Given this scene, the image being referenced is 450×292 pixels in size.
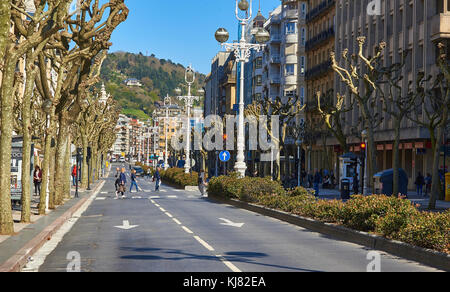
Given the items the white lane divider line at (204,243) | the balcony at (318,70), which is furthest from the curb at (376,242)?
the balcony at (318,70)

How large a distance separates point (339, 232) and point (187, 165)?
50619 millimetres

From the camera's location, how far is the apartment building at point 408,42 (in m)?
49.9

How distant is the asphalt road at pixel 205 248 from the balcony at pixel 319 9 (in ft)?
183

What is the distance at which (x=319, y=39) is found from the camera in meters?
81.1

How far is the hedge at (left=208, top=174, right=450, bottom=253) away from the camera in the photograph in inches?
571

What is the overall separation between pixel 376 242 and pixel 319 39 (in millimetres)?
66456

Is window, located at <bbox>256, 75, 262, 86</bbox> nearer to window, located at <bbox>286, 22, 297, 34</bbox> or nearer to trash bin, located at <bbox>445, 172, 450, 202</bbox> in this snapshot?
window, located at <bbox>286, 22, 297, 34</bbox>

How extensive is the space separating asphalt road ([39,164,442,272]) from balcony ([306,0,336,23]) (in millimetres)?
55807

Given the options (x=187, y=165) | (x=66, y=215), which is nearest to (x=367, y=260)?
(x=66, y=215)

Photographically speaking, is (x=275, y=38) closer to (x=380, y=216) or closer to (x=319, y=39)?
(x=319, y=39)

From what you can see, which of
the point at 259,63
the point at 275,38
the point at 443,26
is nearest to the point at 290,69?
the point at 275,38

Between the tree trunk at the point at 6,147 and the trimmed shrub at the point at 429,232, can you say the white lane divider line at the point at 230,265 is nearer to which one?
the trimmed shrub at the point at 429,232

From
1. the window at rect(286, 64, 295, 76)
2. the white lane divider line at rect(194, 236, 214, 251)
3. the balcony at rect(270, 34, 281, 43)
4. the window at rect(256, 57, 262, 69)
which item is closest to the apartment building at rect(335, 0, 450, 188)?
the window at rect(286, 64, 295, 76)
